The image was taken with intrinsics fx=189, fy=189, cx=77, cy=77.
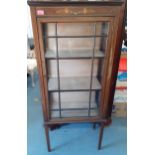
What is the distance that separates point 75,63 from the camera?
5.72 ft

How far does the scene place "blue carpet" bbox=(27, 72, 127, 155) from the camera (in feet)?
6.11

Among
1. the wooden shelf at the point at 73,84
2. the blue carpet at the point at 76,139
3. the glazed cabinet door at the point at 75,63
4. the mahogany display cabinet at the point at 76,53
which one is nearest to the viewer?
the mahogany display cabinet at the point at 76,53

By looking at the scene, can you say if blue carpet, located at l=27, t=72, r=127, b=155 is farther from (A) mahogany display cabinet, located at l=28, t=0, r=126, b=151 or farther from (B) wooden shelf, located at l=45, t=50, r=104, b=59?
(B) wooden shelf, located at l=45, t=50, r=104, b=59

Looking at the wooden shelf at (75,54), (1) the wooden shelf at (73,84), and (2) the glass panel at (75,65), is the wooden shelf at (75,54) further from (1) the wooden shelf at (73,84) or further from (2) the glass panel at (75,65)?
(1) the wooden shelf at (73,84)

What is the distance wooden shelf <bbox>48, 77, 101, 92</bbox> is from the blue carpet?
24.7 inches

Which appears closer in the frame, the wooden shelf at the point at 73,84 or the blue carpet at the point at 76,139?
the wooden shelf at the point at 73,84

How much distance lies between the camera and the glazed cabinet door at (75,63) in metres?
1.46

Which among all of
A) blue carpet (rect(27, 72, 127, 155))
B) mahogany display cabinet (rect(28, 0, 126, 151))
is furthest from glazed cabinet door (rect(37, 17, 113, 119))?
blue carpet (rect(27, 72, 127, 155))

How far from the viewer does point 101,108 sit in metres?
1.74

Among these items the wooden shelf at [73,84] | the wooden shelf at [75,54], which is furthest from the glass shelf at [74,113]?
the wooden shelf at [75,54]

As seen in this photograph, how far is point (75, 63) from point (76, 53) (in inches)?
5.4
